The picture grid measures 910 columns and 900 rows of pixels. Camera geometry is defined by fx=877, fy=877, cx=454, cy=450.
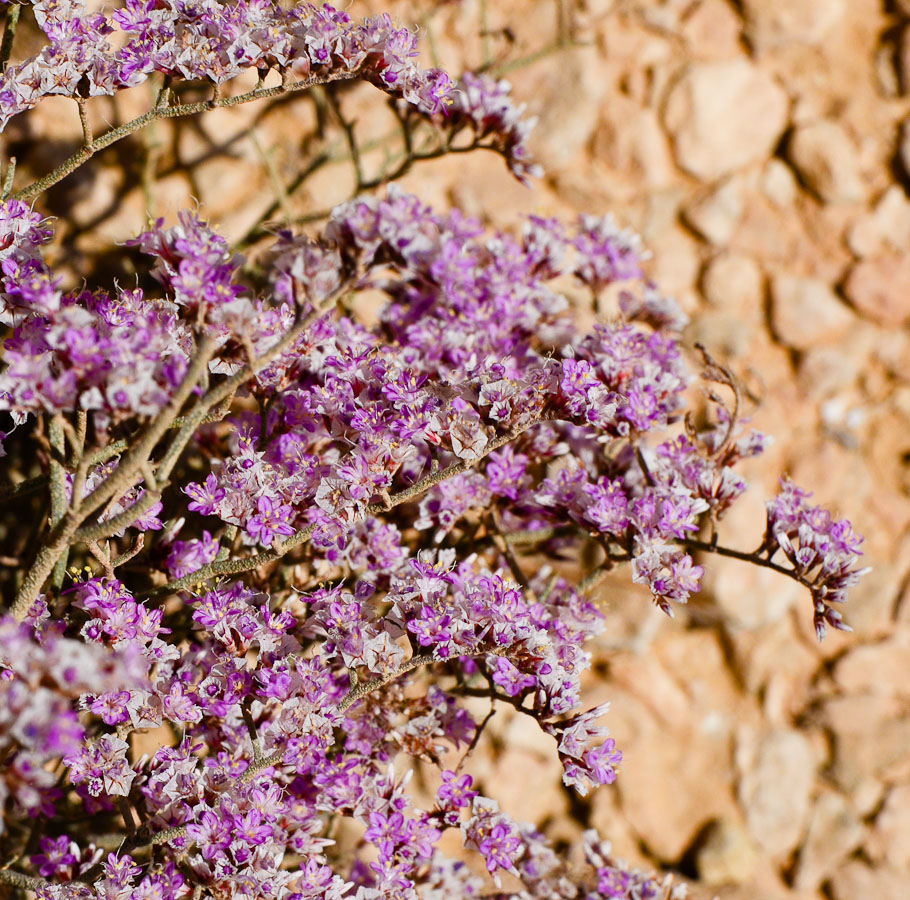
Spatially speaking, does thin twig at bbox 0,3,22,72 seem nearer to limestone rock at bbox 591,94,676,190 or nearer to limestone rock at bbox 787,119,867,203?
limestone rock at bbox 591,94,676,190

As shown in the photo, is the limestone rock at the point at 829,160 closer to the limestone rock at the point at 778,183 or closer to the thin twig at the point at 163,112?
the limestone rock at the point at 778,183

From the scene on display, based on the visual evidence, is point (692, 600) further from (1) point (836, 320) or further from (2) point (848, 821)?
(1) point (836, 320)

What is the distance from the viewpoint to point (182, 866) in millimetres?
1081

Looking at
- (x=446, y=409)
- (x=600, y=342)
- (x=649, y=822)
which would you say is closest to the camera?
(x=446, y=409)

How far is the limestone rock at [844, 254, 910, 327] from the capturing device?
192 cm

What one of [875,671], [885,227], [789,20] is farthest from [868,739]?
[789,20]

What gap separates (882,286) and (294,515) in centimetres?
148

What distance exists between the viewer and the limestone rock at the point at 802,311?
1.93 m

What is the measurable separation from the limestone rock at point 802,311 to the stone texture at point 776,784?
0.86 meters

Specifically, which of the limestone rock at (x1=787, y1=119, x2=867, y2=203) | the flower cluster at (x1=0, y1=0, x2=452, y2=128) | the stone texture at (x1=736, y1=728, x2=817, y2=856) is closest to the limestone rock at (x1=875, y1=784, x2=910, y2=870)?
the stone texture at (x1=736, y1=728, x2=817, y2=856)

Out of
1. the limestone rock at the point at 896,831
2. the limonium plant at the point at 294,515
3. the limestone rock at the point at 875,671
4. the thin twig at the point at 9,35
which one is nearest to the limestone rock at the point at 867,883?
the limestone rock at the point at 896,831

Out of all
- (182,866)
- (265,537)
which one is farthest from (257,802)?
(265,537)

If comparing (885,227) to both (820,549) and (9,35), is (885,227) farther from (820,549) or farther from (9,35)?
(9,35)

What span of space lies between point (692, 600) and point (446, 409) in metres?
1.04
